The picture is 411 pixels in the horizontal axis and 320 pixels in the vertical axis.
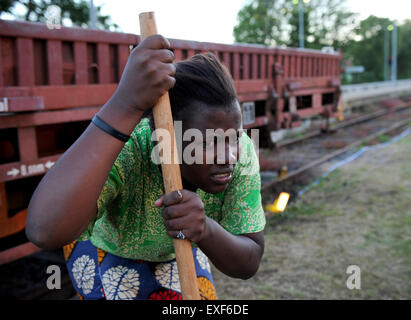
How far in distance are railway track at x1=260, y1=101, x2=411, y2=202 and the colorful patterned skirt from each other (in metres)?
4.54

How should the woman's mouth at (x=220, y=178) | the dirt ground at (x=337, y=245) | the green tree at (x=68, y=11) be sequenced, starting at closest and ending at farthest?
the woman's mouth at (x=220, y=178), the dirt ground at (x=337, y=245), the green tree at (x=68, y=11)

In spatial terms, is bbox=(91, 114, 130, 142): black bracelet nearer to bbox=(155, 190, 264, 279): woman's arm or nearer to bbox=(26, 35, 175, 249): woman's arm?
bbox=(26, 35, 175, 249): woman's arm

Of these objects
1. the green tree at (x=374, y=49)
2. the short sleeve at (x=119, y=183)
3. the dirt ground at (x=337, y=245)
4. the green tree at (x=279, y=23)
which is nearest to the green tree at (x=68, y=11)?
the dirt ground at (x=337, y=245)

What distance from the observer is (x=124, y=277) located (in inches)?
A: 73.7

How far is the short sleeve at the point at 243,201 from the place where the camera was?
1.72 m

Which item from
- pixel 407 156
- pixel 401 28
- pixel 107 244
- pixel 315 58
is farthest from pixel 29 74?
pixel 401 28

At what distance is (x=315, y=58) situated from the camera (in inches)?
339

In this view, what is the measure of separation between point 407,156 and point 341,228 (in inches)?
207

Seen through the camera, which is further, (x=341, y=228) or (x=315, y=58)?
(x=315, y=58)

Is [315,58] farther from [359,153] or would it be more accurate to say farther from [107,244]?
[107,244]

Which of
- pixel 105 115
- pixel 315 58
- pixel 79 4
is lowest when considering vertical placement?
pixel 105 115

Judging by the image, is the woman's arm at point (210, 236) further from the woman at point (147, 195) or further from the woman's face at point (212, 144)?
the woman's face at point (212, 144)

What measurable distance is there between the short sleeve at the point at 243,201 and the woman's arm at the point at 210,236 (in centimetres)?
5

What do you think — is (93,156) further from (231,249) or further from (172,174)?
(231,249)
